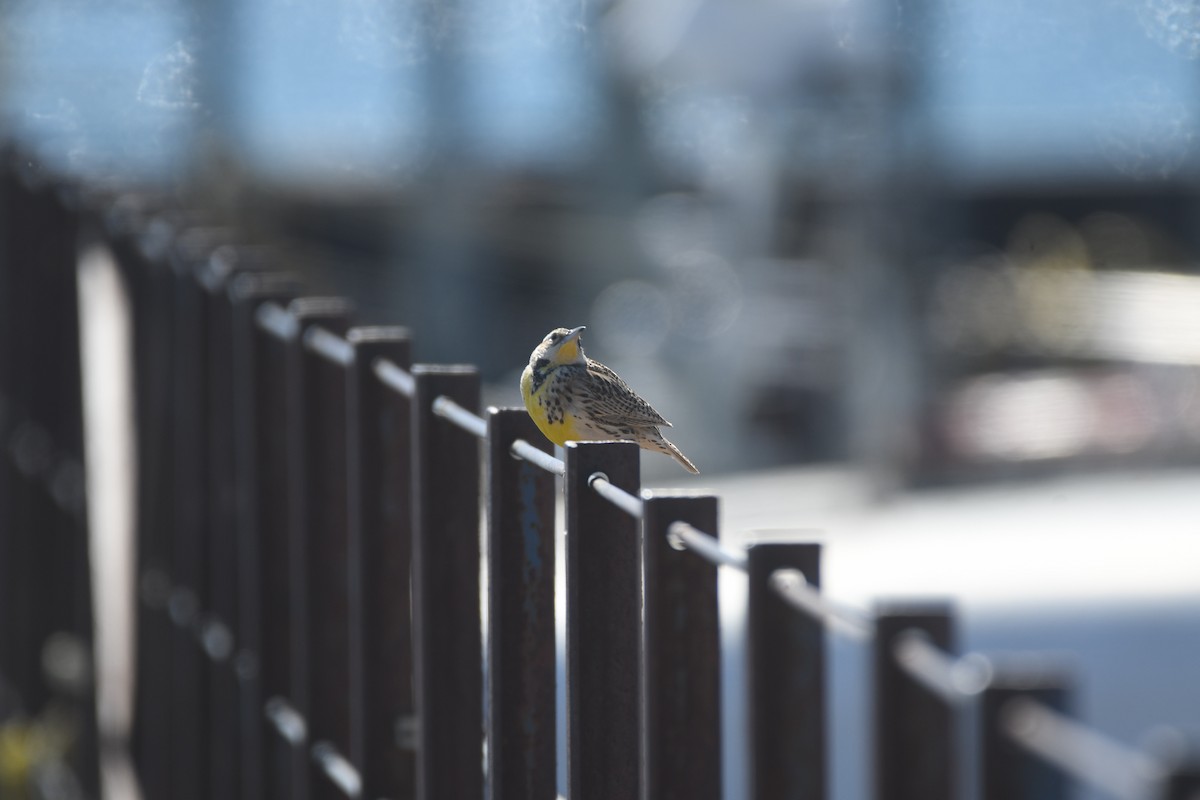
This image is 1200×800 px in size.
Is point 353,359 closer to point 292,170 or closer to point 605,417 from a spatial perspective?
point 605,417

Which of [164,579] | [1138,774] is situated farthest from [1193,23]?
[1138,774]

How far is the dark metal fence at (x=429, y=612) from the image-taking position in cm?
172

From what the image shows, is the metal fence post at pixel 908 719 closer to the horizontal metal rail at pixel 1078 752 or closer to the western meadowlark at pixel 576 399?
the horizontal metal rail at pixel 1078 752

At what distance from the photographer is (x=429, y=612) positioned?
10.4 feet

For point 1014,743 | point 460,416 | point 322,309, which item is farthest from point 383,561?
point 1014,743

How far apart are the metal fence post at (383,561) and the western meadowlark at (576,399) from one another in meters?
0.51

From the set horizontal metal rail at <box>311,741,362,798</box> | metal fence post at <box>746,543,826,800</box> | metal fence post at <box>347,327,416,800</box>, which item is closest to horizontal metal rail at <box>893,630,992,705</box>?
metal fence post at <box>746,543,826,800</box>

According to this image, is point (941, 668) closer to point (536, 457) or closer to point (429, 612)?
point (536, 457)

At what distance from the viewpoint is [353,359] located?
3604mm

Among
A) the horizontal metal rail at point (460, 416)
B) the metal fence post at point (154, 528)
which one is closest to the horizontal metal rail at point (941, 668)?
the horizontal metal rail at point (460, 416)

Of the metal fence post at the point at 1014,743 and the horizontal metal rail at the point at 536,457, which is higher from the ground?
the metal fence post at the point at 1014,743

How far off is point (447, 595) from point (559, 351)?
1260 millimetres

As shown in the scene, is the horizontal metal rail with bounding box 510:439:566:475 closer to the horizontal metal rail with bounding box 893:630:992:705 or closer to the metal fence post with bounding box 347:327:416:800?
the metal fence post with bounding box 347:327:416:800

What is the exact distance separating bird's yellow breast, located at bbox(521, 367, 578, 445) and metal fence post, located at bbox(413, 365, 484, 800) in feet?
2.94
